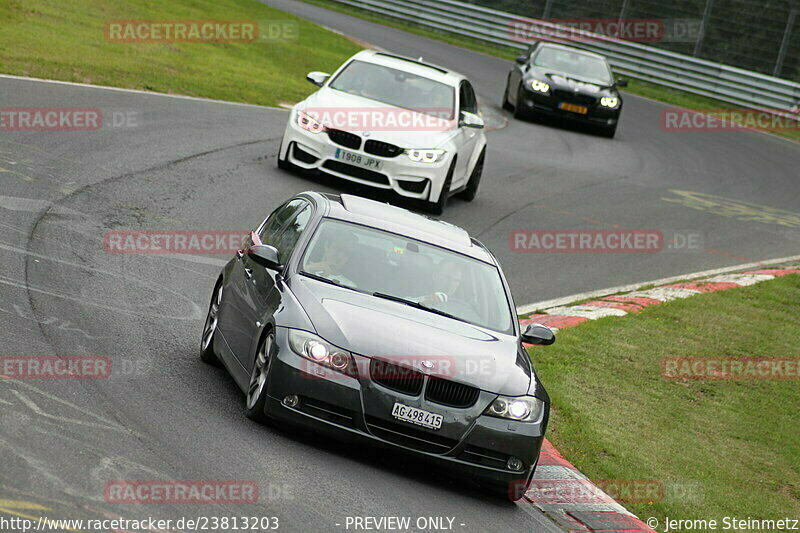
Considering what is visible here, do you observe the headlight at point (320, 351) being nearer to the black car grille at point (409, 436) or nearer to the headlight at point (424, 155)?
the black car grille at point (409, 436)

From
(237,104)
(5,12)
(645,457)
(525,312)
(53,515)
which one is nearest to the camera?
(53,515)

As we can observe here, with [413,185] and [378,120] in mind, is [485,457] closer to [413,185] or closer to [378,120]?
[413,185]

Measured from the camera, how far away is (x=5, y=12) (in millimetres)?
24859

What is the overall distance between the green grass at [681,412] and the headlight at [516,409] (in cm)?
118

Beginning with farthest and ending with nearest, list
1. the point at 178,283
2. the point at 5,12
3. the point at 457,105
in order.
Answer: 1. the point at 5,12
2. the point at 457,105
3. the point at 178,283

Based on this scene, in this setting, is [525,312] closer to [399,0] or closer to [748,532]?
[748,532]

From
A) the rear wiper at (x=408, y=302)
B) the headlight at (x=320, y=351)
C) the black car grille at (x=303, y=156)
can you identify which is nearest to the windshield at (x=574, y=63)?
the black car grille at (x=303, y=156)

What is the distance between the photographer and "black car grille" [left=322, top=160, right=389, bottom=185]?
52.1 feet

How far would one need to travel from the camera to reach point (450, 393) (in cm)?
730

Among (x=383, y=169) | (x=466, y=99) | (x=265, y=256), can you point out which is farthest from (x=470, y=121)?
(x=265, y=256)

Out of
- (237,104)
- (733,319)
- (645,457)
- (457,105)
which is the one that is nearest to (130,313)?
(645,457)

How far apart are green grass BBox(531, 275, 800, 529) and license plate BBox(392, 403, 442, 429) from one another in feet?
5.74

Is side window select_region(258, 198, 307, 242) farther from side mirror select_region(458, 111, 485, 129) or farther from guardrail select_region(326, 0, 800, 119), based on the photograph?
guardrail select_region(326, 0, 800, 119)

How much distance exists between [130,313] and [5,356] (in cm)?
190
